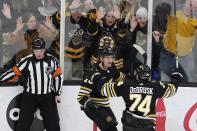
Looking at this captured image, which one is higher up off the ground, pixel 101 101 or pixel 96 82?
pixel 96 82

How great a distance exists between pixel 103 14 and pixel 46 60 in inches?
33.0

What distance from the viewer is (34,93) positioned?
6348 millimetres

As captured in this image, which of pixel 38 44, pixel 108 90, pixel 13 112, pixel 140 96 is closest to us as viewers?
pixel 140 96

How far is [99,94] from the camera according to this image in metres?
5.97

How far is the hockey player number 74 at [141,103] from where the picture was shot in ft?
17.6

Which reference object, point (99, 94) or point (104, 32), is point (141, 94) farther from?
point (104, 32)

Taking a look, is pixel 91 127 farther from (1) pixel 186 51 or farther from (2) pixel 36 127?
(1) pixel 186 51

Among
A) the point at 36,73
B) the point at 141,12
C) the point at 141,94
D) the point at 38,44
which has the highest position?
the point at 141,12

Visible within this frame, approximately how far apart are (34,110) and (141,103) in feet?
5.00

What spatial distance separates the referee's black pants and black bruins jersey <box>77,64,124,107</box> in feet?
2.04

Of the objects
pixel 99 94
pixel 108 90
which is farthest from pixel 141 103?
pixel 99 94

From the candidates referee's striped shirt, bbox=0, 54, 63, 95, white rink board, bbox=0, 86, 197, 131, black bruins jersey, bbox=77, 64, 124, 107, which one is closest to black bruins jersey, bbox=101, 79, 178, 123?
black bruins jersey, bbox=77, 64, 124, 107

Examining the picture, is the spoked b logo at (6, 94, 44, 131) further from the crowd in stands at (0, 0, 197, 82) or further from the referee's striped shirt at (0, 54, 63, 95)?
the crowd in stands at (0, 0, 197, 82)

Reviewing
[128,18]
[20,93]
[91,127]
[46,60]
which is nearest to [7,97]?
[20,93]
